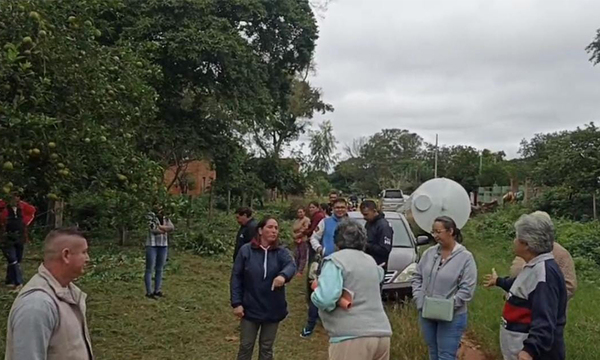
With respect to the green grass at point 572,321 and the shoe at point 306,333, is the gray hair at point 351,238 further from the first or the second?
the shoe at point 306,333

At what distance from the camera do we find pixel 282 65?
23.9 metres

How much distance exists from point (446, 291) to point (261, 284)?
5.48 feet

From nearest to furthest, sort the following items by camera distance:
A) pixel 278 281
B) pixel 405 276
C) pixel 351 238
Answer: pixel 351 238 < pixel 278 281 < pixel 405 276

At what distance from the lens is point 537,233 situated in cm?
433

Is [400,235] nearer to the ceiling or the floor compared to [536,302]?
nearer to the floor

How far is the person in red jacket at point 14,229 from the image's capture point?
6.77 m

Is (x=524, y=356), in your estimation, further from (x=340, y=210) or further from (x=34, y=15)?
(x=340, y=210)

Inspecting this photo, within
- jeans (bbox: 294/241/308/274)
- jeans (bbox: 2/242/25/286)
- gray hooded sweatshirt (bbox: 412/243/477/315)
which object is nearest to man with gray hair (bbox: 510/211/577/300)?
gray hooded sweatshirt (bbox: 412/243/477/315)

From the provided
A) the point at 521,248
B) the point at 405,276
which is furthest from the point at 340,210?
the point at 521,248

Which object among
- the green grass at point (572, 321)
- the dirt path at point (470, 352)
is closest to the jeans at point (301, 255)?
the green grass at point (572, 321)

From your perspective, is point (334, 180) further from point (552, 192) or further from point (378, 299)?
point (378, 299)

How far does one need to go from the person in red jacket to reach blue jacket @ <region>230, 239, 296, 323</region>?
2109 millimetres

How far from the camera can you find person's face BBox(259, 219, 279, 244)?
6.09 m

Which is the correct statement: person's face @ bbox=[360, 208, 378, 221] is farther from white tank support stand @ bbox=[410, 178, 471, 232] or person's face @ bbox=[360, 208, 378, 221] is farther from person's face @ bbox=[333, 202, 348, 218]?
white tank support stand @ bbox=[410, 178, 471, 232]
